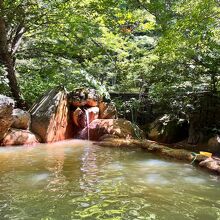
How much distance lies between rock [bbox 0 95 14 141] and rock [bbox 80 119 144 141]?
258cm

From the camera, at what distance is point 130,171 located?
5.51m

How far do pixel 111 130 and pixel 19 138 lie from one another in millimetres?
2626

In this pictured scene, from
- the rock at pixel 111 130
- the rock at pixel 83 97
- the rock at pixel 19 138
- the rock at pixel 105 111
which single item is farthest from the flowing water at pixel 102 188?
the rock at pixel 105 111

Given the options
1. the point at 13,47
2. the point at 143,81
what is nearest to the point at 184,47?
the point at 143,81

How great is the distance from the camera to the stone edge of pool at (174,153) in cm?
585

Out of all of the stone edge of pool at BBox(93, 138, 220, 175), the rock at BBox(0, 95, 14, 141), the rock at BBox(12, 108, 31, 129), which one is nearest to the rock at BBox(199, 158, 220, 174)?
the stone edge of pool at BBox(93, 138, 220, 175)

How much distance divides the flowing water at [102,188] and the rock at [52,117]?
1849 mm

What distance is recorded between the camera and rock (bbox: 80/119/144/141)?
9227 mm

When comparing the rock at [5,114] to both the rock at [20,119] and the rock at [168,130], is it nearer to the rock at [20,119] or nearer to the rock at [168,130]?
the rock at [20,119]

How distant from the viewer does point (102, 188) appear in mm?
4414

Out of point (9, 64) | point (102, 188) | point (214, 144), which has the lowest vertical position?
point (102, 188)

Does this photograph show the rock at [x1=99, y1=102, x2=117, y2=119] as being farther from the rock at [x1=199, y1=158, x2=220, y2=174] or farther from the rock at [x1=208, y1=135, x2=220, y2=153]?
the rock at [x1=199, y1=158, x2=220, y2=174]

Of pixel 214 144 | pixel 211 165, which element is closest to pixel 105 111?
pixel 214 144

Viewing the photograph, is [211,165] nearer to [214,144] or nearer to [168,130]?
[214,144]
